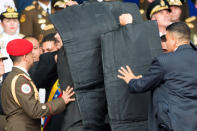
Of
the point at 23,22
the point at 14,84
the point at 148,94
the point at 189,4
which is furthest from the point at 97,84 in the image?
the point at 189,4

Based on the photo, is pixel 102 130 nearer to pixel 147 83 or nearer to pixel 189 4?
pixel 147 83

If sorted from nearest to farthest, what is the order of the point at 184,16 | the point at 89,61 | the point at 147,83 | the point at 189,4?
1. the point at 147,83
2. the point at 89,61
3. the point at 184,16
4. the point at 189,4

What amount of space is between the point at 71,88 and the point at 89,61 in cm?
40

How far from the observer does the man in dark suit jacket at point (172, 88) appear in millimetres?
3713

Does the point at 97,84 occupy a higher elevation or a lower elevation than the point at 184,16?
lower

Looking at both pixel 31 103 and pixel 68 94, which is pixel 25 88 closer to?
pixel 31 103

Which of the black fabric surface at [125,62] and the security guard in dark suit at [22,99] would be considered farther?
the security guard in dark suit at [22,99]

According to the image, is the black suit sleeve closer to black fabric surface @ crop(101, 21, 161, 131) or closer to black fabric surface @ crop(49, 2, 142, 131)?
black fabric surface @ crop(101, 21, 161, 131)

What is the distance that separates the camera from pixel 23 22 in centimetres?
744

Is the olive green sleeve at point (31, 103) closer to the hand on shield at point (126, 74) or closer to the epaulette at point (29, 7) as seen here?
the hand on shield at point (126, 74)

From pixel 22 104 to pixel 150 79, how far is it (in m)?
1.33

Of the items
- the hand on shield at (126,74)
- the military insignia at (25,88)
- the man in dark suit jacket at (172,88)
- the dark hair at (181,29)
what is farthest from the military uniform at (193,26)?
the military insignia at (25,88)

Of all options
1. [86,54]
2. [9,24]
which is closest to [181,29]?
[86,54]

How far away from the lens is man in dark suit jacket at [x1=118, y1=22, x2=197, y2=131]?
371cm
